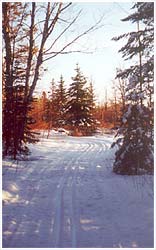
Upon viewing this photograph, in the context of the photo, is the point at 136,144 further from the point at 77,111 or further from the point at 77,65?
the point at 77,111

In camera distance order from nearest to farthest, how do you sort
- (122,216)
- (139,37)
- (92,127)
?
(122,216) → (139,37) → (92,127)

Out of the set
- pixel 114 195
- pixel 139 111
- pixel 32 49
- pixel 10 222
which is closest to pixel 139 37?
pixel 139 111

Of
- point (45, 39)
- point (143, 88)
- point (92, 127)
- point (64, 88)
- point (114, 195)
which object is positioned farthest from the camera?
point (64, 88)

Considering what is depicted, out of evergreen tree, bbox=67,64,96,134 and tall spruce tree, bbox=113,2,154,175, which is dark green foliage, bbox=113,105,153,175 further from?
evergreen tree, bbox=67,64,96,134

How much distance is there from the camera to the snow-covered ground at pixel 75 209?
5059mm

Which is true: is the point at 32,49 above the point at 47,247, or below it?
above

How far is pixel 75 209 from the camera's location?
257 inches

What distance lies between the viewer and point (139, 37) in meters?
12.1

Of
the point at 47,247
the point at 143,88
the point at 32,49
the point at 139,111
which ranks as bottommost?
the point at 47,247

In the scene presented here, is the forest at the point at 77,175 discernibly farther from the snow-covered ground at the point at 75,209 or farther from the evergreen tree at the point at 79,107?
the evergreen tree at the point at 79,107

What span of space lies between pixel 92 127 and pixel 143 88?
2698 centimetres

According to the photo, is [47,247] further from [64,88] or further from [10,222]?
[64,88]

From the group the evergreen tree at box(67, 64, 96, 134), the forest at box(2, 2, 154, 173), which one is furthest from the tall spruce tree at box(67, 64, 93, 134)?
the forest at box(2, 2, 154, 173)

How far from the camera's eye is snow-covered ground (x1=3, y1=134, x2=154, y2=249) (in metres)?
5.06
